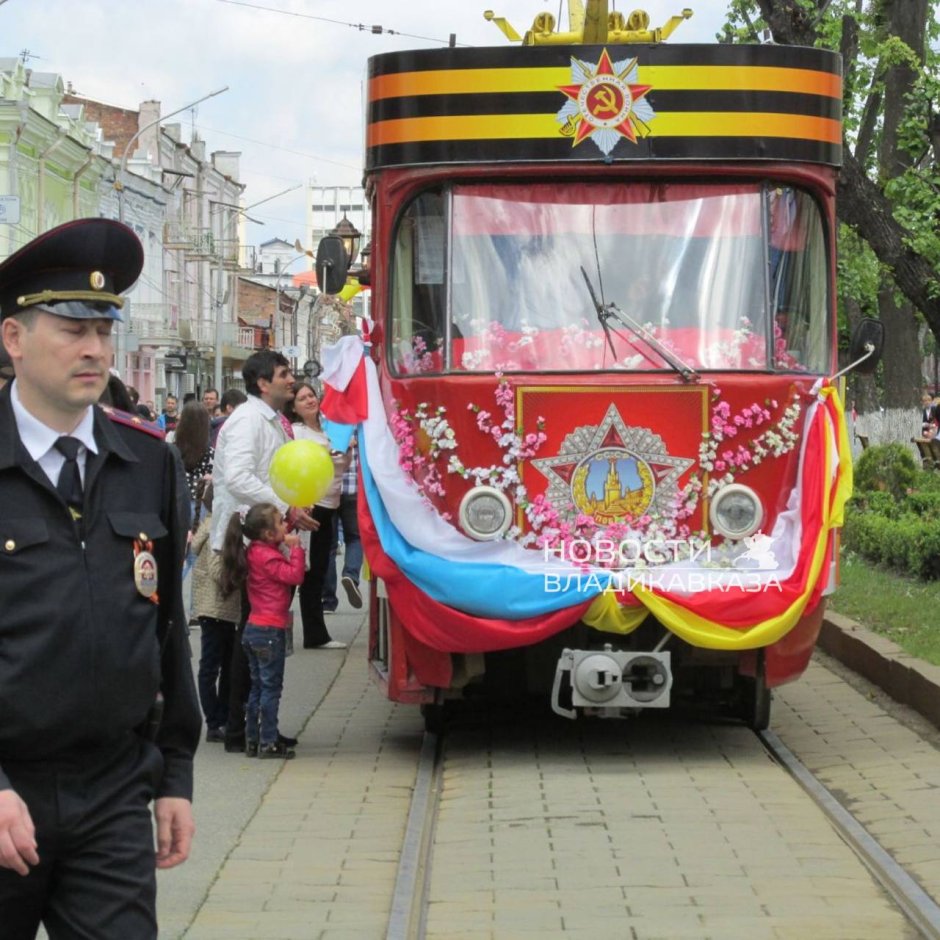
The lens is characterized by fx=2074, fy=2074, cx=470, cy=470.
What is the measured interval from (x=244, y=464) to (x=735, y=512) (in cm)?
259

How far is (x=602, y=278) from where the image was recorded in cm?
960

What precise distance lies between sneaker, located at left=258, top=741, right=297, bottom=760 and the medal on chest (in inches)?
241

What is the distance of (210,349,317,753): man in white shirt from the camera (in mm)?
10125

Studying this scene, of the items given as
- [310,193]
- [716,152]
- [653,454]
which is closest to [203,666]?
[653,454]

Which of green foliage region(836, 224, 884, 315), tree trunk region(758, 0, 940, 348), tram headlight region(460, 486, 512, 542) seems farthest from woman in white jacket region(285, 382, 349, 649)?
green foliage region(836, 224, 884, 315)

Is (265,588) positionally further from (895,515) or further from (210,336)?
(210,336)

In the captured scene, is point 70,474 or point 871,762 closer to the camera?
point 70,474

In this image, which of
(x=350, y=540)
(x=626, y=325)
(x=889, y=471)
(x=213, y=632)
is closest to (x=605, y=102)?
(x=626, y=325)

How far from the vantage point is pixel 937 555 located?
16078mm

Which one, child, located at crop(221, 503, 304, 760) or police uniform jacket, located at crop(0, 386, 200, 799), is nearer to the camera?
police uniform jacket, located at crop(0, 386, 200, 799)

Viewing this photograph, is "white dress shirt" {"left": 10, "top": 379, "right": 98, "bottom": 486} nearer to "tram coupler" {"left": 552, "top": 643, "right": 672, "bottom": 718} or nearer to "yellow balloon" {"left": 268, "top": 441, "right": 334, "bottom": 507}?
"tram coupler" {"left": 552, "top": 643, "right": 672, "bottom": 718}

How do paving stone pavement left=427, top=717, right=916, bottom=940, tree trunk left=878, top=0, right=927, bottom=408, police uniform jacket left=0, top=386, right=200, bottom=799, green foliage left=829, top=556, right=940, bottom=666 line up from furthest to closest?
tree trunk left=878, top=0, right=927, bottom=408 → green foliage left=829, top=556, right=940, bottom=666 → paving stone pavement left=427, top=717, right=916, bottom=940 → police uniform jacket left=0, top=386, right=200, bottom=799

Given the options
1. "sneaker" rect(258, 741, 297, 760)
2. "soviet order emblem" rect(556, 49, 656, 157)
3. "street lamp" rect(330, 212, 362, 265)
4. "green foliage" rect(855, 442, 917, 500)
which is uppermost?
"soviet order emblem" rect(556, 49, 656, 157)

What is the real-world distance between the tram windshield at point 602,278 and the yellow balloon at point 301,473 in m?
0.57
